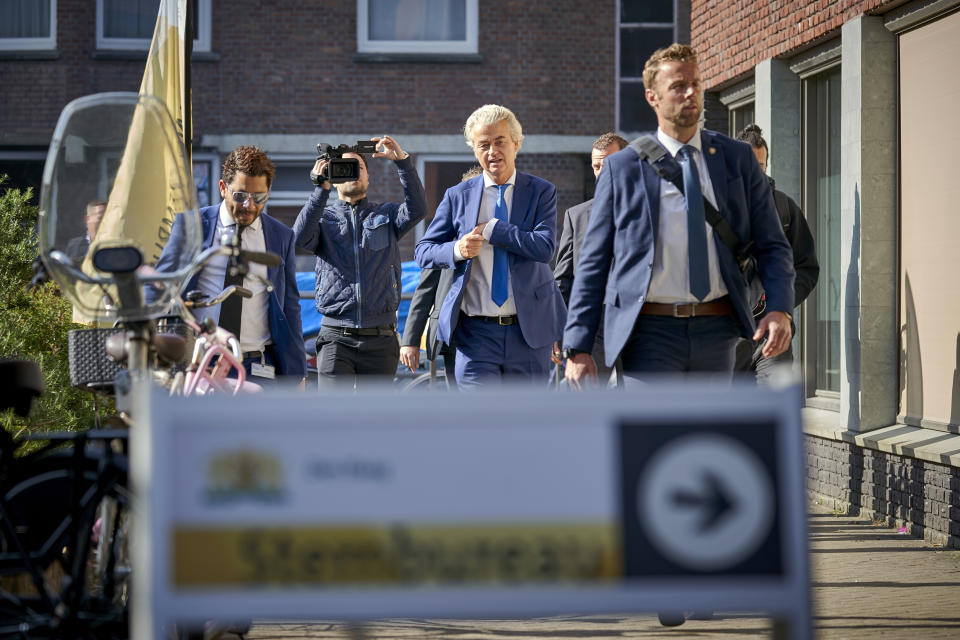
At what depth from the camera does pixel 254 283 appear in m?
6.13

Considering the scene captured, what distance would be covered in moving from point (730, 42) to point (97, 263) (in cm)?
828

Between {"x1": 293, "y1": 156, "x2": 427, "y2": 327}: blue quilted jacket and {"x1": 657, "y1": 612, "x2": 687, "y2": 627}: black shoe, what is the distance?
3.01m

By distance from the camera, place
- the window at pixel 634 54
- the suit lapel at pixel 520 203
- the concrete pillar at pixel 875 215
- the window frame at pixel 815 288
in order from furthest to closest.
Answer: the window at pixel 634 54, the window frame at pixel 815 288, the concrete pillar at pixel 875 215, the suit lapel at pixel 520 203

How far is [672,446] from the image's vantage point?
2.68m

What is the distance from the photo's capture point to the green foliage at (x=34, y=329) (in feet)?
24.1

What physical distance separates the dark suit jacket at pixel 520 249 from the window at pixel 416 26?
46.7 ft

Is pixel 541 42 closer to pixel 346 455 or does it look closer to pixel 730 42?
pixel 730 42

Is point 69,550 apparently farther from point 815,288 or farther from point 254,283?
point 815,288

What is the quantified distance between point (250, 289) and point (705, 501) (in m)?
3.66

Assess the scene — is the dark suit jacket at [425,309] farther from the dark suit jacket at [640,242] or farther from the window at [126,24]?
the window at [126,24]

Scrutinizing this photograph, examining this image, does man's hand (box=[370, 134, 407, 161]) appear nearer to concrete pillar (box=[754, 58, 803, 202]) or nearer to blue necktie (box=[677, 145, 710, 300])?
blue necktie (box=[677, 145, 710, 300])

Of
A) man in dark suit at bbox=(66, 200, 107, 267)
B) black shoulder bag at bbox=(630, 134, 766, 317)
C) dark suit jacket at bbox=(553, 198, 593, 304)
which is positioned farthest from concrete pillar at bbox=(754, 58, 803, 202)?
man in dark suit at bbox=(66, 200, 107, 267)

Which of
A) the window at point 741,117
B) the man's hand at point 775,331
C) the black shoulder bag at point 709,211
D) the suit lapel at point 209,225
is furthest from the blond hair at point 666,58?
the window at point 741,117

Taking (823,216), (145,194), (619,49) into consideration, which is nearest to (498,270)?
(145,194)
